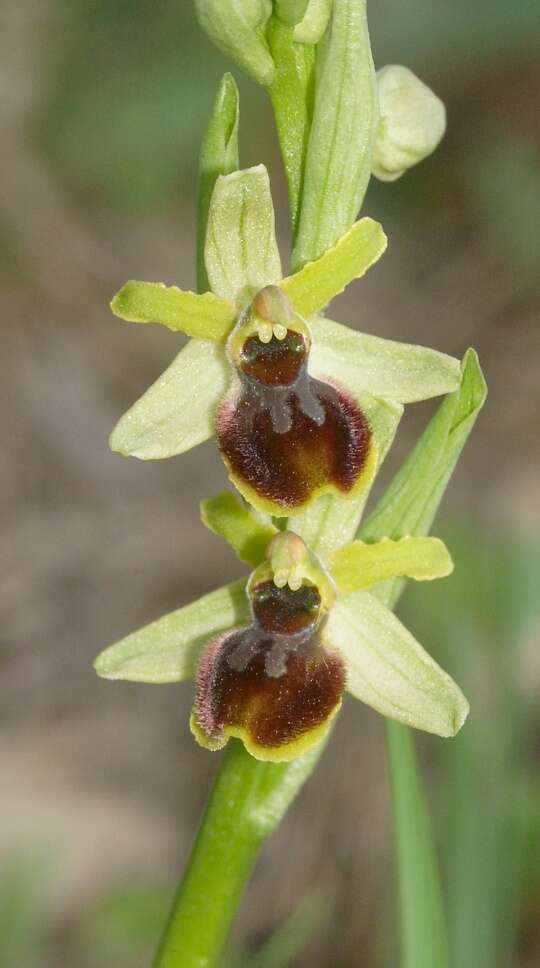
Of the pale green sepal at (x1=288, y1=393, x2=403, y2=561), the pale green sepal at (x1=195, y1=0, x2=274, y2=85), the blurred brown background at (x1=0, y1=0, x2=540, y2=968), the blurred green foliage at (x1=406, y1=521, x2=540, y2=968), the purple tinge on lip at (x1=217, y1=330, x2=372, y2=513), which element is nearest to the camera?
the purple tinge on lip at (x1=217, y1=330, x2=372, y2=513)

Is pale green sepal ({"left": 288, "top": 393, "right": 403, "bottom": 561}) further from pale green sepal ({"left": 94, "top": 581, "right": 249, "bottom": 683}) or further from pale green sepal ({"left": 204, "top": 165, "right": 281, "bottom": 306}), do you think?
pale green sepal ({"left": 204, "top": 165, "right": 281, "bottom": 306})

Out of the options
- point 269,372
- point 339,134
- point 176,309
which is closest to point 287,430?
point 269,372

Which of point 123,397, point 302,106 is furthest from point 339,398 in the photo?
point 123,397

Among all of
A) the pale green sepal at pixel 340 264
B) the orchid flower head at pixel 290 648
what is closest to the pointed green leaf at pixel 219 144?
the pale green sepal at pixel 340 264

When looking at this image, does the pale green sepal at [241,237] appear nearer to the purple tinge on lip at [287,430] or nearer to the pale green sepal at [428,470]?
the purple tinge on lip at [287,430]

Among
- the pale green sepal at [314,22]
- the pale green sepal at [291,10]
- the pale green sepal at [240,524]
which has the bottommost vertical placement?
the pale green sepal at [240,524]

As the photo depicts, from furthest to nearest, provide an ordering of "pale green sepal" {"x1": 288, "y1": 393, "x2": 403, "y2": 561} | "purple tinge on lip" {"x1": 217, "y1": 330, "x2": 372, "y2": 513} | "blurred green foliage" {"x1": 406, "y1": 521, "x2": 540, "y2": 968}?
"blurred green foliage" {"x1": 406, "y1": 521, "x2": 540, "y2": 968}
"pale green sepal" {"x1": 288, "y1": 393, "x2": 403, "y2": 561}
"purple tinge on lip" {"x1": 217, "y1": 330, "x2": 372, "y2": 513}

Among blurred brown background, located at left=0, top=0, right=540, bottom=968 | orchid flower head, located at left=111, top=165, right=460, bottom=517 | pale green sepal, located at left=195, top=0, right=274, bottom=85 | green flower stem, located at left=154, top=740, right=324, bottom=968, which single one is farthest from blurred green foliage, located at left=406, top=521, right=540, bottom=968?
pale green sepal, located at left=195, top=0, right=274, bottom=85

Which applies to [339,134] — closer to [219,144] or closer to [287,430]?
[219,144]
